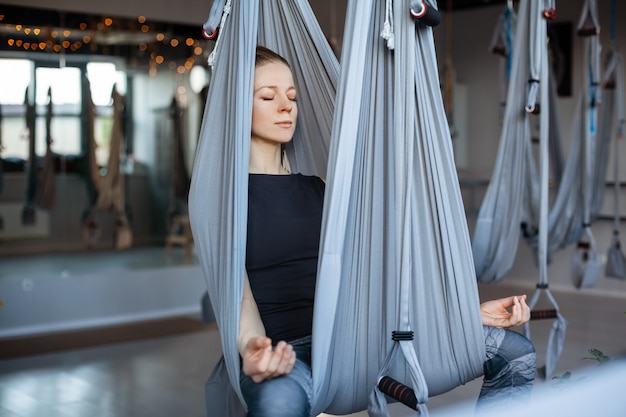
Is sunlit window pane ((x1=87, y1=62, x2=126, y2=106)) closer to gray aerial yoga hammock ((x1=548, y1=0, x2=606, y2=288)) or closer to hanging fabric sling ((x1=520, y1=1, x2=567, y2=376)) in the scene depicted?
gray aerial yoga hammock ((x1=548, y1=0, x2=606, y2=288))

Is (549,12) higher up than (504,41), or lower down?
lower down

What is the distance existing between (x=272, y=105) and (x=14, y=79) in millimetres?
3810

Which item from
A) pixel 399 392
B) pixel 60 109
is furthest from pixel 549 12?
pixel 60 109

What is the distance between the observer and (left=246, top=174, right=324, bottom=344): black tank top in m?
1.93

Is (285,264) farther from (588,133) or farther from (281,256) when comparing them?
(588,133)

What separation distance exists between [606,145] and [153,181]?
3128mm

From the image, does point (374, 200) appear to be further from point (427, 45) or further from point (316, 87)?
point (316, 87)

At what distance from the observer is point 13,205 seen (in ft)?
18.1

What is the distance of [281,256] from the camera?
196 cm

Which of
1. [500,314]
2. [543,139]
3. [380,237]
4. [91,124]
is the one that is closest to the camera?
[380,237]

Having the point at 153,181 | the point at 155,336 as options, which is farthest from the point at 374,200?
the point at 153,181

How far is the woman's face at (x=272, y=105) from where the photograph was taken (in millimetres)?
2010

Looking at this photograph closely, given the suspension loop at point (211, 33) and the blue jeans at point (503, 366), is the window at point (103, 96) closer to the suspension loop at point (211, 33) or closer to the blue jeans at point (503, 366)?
the suspension loop at point (211, 33)

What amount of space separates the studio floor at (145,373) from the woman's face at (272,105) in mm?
1173
